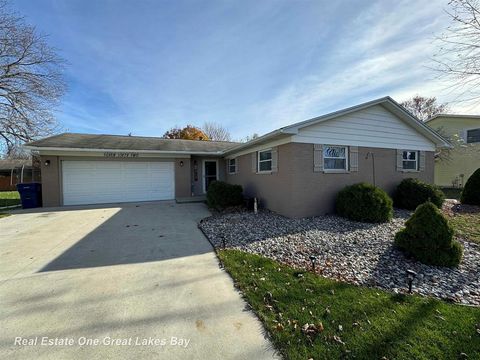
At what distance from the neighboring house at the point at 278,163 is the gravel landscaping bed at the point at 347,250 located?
4.42 ft

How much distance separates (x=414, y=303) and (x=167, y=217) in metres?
7.27

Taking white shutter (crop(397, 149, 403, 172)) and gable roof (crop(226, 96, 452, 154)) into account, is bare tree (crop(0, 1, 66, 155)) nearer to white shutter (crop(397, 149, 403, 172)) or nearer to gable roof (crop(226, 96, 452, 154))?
gable roof (crop(226, 96, 452, 154))

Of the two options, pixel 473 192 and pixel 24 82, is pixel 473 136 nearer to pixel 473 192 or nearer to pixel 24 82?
pixel 473 192

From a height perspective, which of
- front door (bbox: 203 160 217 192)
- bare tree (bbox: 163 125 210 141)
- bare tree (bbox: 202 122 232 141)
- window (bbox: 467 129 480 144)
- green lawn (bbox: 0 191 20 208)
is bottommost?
green lawn (bbox: 0 191 20 208)

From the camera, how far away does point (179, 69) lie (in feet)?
31.1

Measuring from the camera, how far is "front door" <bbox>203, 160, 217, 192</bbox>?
47.5ft

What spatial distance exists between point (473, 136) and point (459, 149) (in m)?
1.43

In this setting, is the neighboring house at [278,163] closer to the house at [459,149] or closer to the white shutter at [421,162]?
the white shutter at [421,162]

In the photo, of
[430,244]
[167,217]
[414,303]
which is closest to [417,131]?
[430,244]

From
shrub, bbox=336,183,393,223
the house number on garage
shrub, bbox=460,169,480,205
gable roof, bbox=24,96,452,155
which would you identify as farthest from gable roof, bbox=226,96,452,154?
the house number on garage

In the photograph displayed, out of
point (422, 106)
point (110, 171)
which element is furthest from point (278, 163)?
point (422, 106)

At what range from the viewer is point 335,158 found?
26.9 ft

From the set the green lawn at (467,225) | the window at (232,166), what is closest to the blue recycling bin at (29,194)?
the window at (232,166)

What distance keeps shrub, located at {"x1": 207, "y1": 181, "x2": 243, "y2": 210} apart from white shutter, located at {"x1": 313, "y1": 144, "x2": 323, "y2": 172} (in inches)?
139
